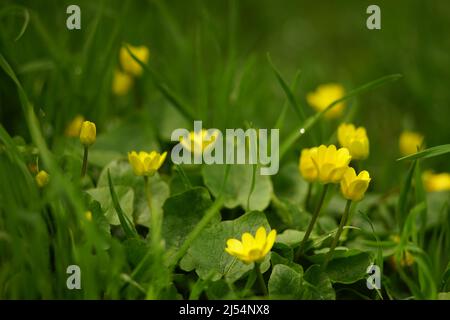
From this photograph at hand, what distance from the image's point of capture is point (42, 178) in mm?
1030

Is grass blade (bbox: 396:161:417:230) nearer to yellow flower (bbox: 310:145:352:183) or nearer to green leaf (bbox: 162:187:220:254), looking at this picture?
yellow flower (bbox: 310:145:352:183)

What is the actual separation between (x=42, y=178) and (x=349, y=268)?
0.51m

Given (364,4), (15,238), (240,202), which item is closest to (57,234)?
(15,238)

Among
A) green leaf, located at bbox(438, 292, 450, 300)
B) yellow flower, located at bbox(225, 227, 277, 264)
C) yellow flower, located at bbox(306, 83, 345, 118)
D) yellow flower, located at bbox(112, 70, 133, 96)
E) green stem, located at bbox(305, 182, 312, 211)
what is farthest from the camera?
yellow flower, located at bbox(112, 70, 133, 96)

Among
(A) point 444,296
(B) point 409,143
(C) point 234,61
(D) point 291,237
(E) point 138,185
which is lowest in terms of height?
(A) point 444,296

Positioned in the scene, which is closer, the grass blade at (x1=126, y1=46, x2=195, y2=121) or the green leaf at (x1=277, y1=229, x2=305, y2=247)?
the green leaf at (x1=277, y1=229, x2=305, y2=247)

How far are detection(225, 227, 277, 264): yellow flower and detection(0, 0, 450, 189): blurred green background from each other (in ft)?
1.40

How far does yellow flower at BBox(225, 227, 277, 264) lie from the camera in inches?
35.8

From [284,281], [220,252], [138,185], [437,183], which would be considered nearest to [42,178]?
[138,185]

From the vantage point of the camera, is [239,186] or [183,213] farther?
[239,186]

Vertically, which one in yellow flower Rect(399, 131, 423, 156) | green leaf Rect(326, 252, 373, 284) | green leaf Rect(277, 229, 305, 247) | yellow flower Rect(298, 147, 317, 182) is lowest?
green leaf Rect(326, 252, 373, 284)

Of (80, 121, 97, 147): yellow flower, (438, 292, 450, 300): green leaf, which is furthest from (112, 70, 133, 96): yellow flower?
(438, 292, 450, 300): green leaf

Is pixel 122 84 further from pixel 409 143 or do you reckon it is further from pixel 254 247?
pixel 254 247

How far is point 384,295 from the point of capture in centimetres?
110
